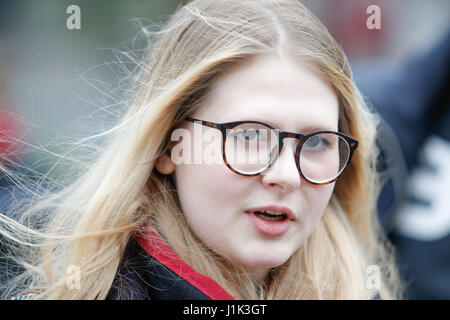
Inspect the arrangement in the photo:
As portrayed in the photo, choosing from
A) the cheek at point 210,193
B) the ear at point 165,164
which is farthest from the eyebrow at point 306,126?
the ear at point 165,164

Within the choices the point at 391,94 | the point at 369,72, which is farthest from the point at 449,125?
the point at 369,72

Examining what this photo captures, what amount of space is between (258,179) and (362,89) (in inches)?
60.1

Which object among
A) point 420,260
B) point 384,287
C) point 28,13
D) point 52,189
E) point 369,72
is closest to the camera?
point 52,189

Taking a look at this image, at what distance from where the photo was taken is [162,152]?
1398 mm

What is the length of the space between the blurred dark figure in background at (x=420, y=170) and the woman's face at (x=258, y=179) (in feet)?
3.91

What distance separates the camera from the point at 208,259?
138 centimetres

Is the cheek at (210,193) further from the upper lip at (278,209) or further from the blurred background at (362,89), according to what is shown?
the blurred background at (362,89)

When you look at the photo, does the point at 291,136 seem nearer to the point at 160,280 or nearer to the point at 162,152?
the point at 162,152

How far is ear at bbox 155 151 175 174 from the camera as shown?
1.40m

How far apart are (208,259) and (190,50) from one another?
59 centimetres

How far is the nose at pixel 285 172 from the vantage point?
1.25 meters

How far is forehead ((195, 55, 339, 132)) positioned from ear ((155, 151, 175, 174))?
0.16 meters

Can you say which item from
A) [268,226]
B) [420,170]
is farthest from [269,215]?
[420,170]
